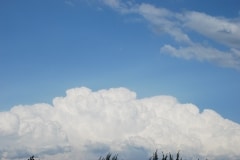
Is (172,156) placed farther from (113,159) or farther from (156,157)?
(113,159)

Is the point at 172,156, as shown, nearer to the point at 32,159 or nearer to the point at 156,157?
the point at 156,157

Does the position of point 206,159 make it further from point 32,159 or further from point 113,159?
point 32,159

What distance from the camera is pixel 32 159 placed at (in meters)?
116

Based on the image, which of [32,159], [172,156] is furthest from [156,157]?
[32,159]

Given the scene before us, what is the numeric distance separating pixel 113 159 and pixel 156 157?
23.1 m

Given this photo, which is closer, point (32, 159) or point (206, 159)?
point (32, 159)

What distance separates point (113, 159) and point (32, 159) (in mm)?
66058

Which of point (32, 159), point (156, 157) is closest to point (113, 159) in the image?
point (156, 157)

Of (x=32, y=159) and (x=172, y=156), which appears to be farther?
(x=172, y=156)

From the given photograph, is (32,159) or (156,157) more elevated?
(156,157)

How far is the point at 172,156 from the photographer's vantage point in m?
179

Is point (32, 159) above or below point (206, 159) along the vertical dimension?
below

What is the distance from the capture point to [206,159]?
185500 mm

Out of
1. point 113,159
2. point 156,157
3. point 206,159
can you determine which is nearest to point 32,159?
point 113,159
